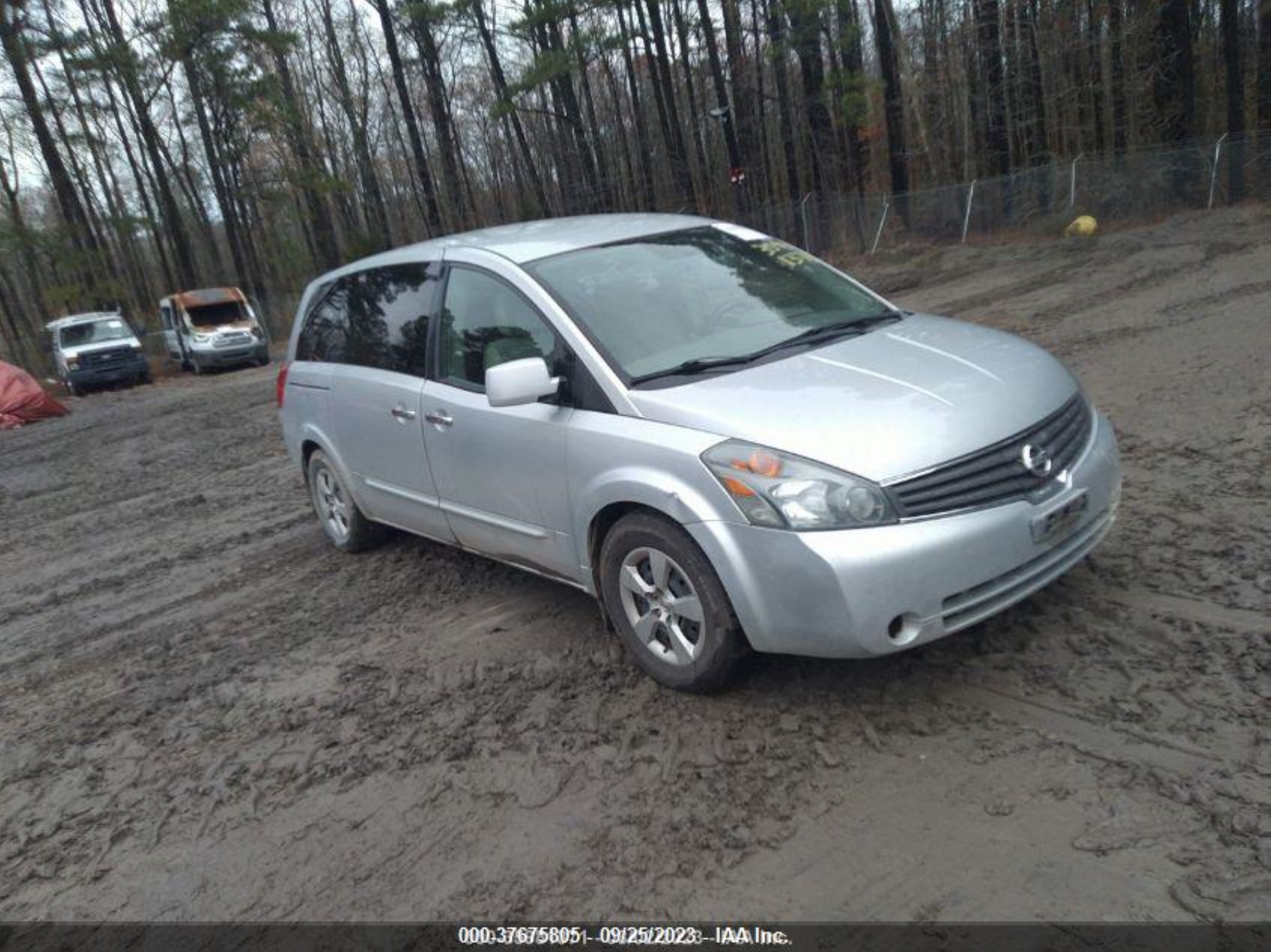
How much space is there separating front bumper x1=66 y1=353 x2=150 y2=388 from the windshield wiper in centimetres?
2399

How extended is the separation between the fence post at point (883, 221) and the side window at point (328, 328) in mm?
20046

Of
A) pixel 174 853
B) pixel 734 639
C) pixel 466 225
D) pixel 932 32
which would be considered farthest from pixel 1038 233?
pixel 466 225

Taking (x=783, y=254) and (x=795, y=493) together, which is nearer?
(x=795, y=493)

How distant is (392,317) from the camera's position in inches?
217

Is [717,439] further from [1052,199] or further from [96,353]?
[96,353]

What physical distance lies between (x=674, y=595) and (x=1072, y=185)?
20.1 meters

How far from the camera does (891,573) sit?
3281 mm

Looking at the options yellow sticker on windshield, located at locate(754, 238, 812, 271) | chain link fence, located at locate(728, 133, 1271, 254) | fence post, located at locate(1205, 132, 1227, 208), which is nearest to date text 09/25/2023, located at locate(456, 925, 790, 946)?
yellow sticker on windshield, located at locate(754, 238, 812, 271)

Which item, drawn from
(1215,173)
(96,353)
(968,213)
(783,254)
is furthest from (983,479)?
(96,353)

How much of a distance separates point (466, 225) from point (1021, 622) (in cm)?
4650

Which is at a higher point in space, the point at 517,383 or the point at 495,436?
the point at 517,383

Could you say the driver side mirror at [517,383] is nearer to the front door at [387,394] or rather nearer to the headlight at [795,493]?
the headlight at [795,493]

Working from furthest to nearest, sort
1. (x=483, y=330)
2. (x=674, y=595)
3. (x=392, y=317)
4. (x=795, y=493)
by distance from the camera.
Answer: (x=392, y=317), (x=483, y=330), (x=674, y=595), (x=795, y=493)

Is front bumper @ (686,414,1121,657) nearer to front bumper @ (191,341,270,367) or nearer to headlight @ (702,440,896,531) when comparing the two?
headlight @ (702,440,896,531)
